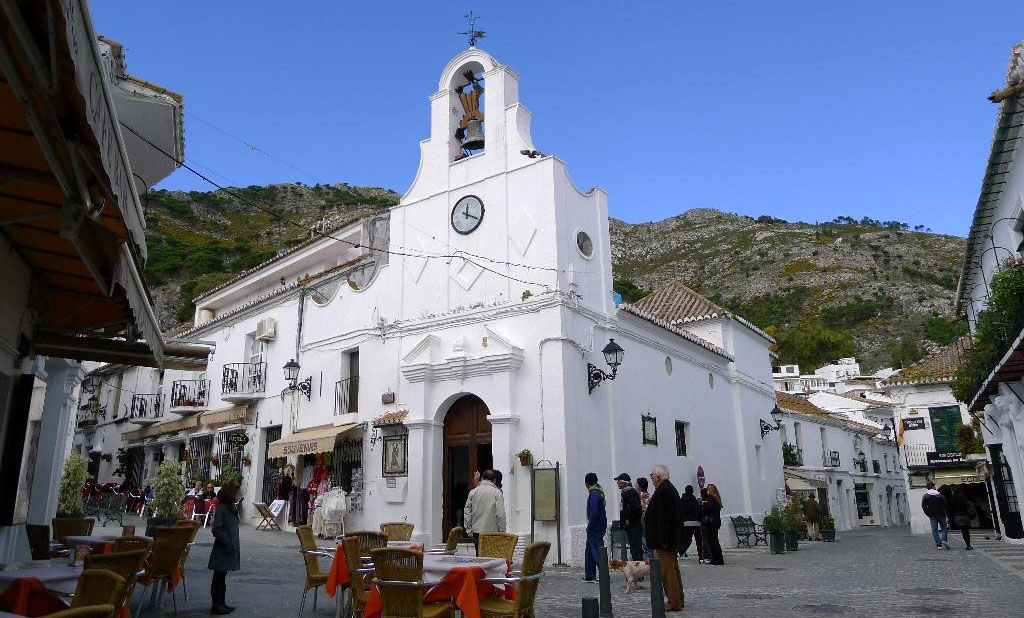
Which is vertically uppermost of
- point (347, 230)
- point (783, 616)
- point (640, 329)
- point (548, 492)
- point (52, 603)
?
point (347, 230)

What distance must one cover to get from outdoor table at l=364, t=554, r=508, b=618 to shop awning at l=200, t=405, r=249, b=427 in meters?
15.9

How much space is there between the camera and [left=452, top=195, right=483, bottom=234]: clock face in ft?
52.5

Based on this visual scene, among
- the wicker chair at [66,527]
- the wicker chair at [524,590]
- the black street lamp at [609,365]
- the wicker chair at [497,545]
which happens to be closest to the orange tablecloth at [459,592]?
the wicker chair at [524,590]

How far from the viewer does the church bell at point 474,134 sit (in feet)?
54.0

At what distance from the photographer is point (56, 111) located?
3471mm

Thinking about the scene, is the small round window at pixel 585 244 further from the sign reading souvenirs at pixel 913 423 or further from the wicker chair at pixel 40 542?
the sign reading souvenirs at pixel 913 423

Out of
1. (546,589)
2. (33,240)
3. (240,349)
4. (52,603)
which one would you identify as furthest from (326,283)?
(52,603)

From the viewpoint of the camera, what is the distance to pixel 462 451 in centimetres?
1550

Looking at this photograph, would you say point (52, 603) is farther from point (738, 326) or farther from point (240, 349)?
point (738, 326)

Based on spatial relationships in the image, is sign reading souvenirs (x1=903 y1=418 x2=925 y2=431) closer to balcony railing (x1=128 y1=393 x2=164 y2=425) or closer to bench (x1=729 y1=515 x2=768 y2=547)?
bench (x1=729 y1=515 x2=768 y2=547)

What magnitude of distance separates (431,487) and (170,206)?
57.3 m

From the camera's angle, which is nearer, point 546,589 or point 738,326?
point 546,589

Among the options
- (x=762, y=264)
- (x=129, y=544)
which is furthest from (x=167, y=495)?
(x=762, y=264)

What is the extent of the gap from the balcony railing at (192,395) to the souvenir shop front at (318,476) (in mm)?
5410
